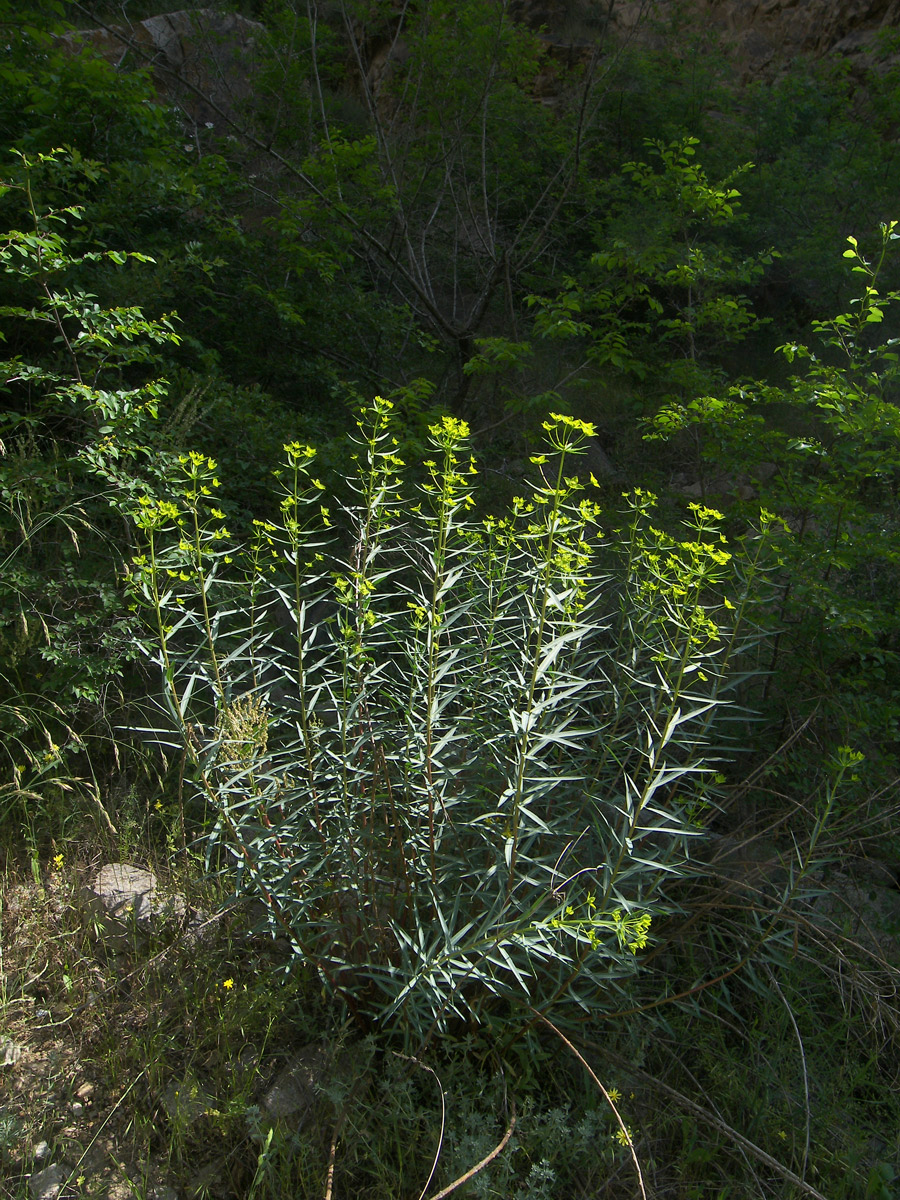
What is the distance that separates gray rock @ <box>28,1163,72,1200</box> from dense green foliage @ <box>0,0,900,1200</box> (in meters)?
0.39

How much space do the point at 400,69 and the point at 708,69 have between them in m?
4.04

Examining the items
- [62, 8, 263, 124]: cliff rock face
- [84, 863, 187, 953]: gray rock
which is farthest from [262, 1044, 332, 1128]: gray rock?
[62, 8, 263, 124]: cliff rock face

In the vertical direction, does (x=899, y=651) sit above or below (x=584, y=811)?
above

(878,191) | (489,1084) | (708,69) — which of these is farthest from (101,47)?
(489,1084)

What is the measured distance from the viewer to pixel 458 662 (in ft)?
6.79

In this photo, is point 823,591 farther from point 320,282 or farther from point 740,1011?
point 320,282

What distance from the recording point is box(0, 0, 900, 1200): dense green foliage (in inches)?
76.5

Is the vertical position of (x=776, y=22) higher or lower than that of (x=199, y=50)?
higher

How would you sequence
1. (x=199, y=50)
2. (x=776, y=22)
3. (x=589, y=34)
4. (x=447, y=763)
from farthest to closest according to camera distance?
(x=776, y=22) → (x=589, y=34) → (x=199, y=50) → (x=447, y=763)

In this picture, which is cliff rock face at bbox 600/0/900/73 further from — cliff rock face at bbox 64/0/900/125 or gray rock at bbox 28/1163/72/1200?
gray rock at bbox 28/1163/72/1200

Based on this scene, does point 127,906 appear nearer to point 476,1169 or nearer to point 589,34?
point 476,1169

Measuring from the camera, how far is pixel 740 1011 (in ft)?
8.30

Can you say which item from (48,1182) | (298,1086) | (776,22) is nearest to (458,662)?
(298,1086)

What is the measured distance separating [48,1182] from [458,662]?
161 cm
